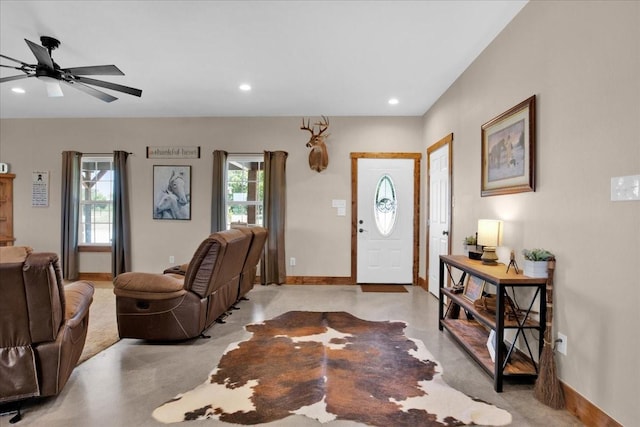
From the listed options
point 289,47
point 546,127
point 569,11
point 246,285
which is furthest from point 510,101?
point 246,285

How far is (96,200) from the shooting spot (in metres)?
5.57

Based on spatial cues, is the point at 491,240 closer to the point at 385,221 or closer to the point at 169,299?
the point at 385,221

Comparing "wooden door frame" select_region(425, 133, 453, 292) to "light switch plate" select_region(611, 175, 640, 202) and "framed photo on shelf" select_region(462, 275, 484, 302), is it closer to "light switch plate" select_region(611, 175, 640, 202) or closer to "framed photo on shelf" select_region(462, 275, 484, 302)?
"framed photo on shelf" select_region(462, 275, 484, 302)

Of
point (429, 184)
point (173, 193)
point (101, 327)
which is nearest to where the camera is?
point (101, 327)

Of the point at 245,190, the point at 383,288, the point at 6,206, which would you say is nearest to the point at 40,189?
the point at 6,206

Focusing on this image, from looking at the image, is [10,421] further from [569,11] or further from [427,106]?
[427,106]

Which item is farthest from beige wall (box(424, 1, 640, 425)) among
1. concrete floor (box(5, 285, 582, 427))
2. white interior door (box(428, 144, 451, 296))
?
white interior door (box(428, 144, 451, 296))

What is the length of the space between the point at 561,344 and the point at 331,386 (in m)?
1.52

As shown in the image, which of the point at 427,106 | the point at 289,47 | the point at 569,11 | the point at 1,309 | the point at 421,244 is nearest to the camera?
the point at 1,309

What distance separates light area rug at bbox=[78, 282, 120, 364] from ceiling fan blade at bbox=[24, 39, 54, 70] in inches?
97.1

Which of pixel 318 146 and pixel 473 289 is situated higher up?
pixel 318 146

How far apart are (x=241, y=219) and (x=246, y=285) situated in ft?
5.17

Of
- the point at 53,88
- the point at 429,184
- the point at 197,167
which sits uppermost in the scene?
the point at 53,88

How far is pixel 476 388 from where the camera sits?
7.11 feet
